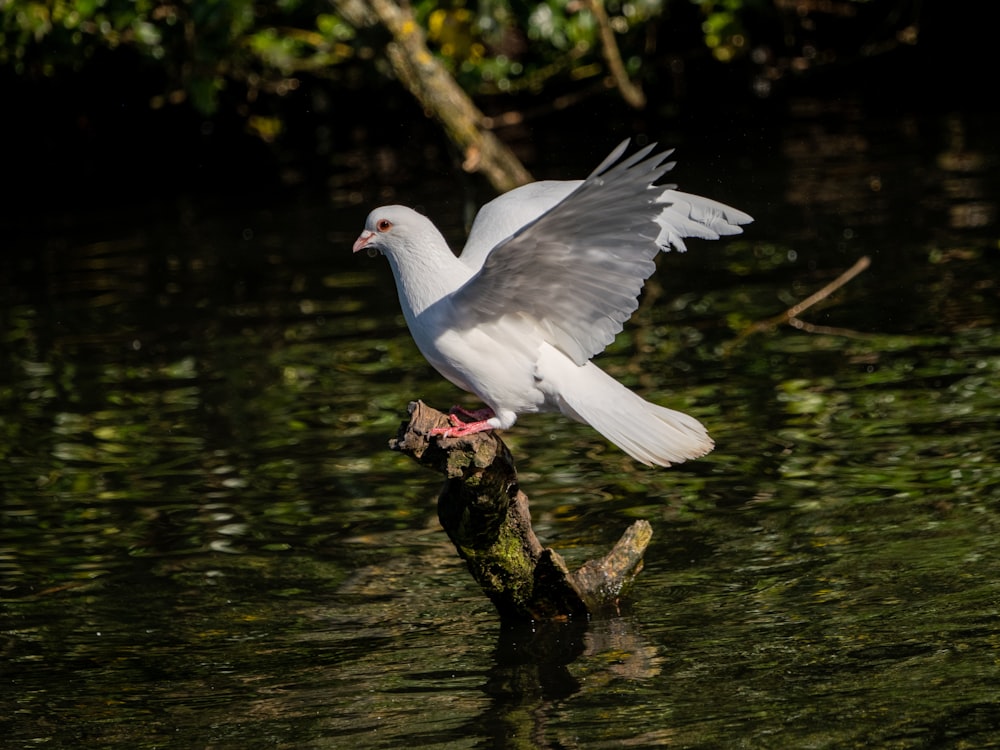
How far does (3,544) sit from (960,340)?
5.48 meters

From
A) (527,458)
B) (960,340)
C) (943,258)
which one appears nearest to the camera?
(527,458)

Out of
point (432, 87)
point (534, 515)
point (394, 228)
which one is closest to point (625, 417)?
point (394, 228)

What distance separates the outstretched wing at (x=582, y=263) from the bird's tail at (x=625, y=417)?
99 mm

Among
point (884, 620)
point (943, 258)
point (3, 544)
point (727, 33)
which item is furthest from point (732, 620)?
point (727, 33)

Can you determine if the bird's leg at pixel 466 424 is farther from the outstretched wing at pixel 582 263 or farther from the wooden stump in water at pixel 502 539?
the outstretched wing at pixel 582 263

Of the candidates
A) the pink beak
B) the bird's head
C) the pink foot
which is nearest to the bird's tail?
the pink foot

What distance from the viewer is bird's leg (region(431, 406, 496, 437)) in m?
5.22

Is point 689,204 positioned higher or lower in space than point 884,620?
higher

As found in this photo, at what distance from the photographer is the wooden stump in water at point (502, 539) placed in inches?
205

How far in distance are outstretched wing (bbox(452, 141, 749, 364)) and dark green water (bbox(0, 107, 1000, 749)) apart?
1.20 metres

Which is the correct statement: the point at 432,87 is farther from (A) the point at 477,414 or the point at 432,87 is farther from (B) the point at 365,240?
(A) the point at 477,414

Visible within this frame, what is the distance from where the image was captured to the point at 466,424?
5.37 m

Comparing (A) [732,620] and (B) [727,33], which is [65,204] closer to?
(B) [727,33]

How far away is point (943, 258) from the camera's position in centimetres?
1103
